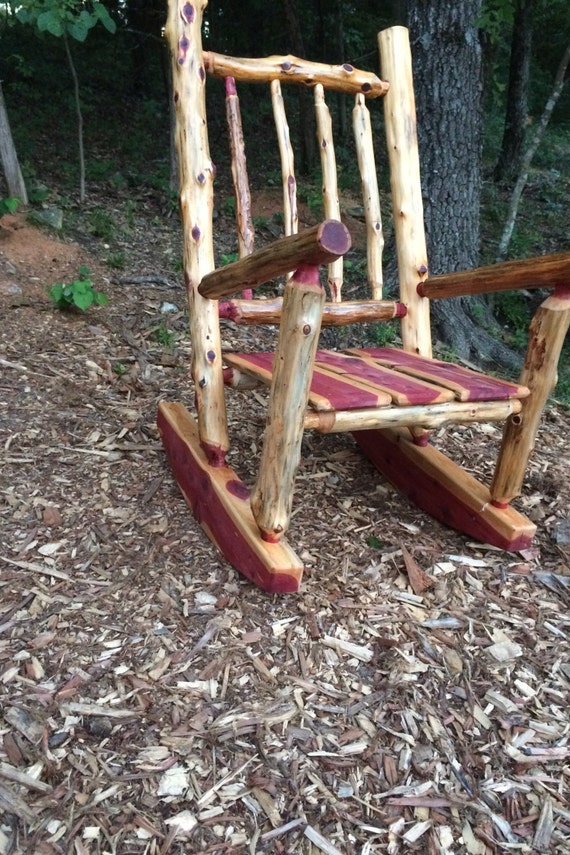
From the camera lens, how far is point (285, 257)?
1306mm

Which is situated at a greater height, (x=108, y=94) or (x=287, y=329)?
(x=108, y=94)

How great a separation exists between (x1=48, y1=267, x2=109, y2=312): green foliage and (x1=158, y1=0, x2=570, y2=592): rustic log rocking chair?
1.06 meters

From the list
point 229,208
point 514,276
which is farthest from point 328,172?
point 229,208

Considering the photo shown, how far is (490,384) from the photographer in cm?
174

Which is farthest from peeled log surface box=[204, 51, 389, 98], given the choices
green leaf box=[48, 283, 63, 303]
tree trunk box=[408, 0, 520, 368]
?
green leaf box=[48, 283, 63, 303]

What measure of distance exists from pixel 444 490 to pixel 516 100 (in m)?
6.37

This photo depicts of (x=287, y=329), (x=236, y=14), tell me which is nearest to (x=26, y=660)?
(x=287, y=329)

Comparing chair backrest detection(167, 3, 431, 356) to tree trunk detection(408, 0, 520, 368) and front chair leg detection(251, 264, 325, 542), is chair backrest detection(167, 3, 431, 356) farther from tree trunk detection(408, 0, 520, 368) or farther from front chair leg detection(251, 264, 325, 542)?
tree trunk detection(408, 0, 520, 368)

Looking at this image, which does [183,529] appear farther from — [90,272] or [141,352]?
[90,272]

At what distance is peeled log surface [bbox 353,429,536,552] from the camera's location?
187cm

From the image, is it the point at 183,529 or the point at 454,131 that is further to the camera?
the point at 454,131

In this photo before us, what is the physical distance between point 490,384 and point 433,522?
54cm

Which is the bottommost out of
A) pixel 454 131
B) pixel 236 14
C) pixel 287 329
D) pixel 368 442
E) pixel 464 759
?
pixel 464 759

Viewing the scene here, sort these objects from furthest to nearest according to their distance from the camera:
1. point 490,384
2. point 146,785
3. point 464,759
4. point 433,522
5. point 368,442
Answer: point 368,442 → point 433,522 → point 490,384 → point 464,759 → point 146,785
